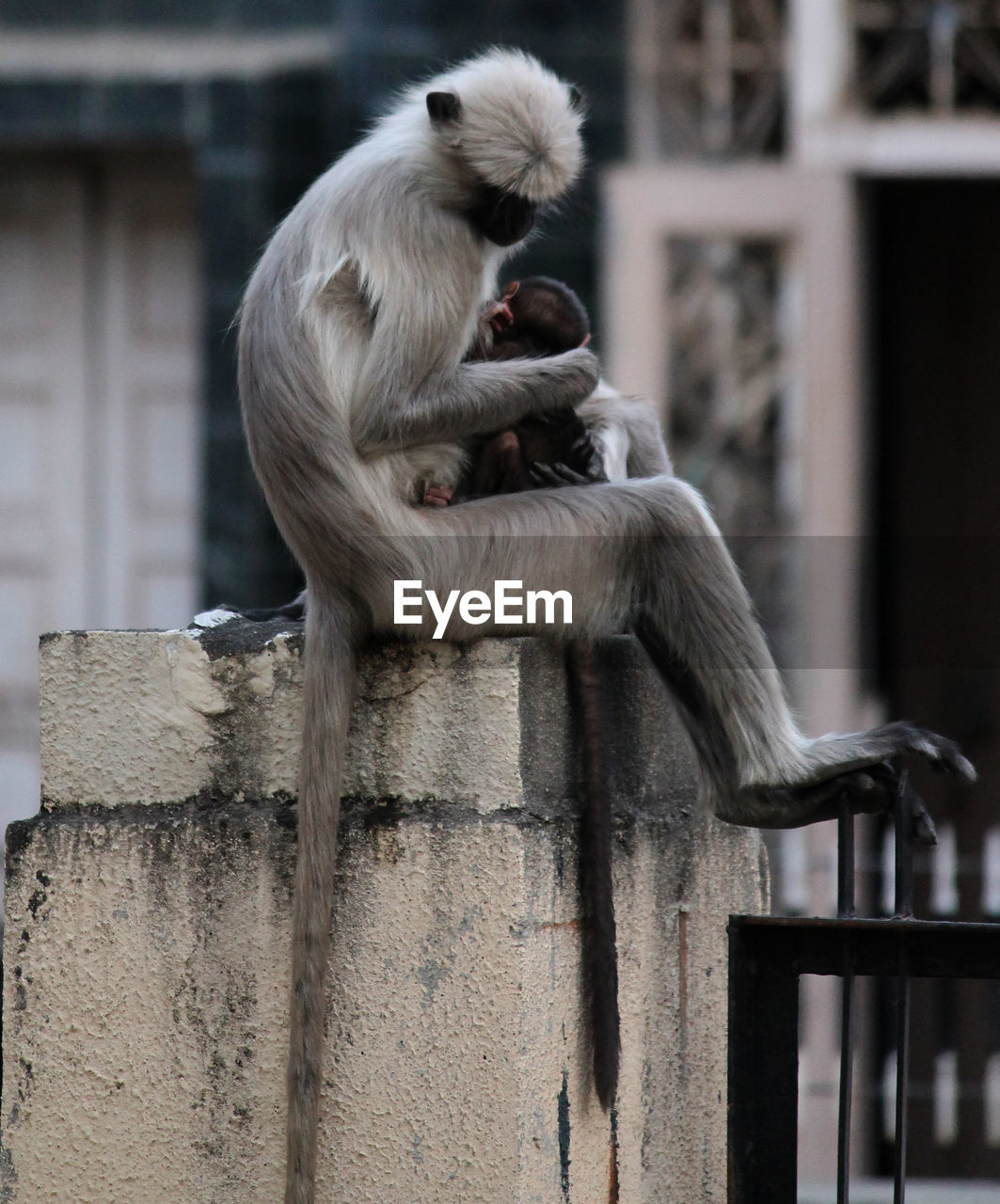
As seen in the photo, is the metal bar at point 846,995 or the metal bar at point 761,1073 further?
the metal bar at point 761,1073

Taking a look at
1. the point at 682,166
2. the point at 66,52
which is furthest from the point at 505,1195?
the point at 66,52

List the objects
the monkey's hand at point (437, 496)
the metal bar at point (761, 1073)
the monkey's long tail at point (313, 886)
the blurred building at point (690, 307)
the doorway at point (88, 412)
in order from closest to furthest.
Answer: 1. the monkey's long tail at point (313, 886)
2. the metal bar at point (761, 1073)
3. the monkey's hand at point (437, 496)
4. the blurred building at point (690, 307)
5. the doorway at point (88, 412)

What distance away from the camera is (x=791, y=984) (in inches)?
119

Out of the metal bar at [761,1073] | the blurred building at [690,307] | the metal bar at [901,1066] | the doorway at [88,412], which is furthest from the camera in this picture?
the doorway at [88,412]

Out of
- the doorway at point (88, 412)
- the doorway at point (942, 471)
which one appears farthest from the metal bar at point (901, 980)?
the doorway at point (88, 412)

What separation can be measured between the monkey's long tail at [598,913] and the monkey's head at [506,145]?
90 centimetres

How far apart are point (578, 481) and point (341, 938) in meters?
0.90

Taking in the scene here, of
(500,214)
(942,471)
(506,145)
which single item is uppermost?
(942,471)

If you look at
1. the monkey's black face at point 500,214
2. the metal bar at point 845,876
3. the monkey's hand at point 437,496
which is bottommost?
the metal bar at point 845,876

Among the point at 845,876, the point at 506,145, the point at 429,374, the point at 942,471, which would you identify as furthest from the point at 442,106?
the point at 942,471

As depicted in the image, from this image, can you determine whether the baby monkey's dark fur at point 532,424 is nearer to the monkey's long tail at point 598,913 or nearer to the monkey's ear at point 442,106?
the monkey's ear at point 442,106

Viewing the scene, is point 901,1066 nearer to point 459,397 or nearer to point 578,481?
point 578,481

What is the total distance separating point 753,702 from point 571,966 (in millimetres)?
557

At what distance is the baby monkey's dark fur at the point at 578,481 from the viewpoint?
9.71 ft
